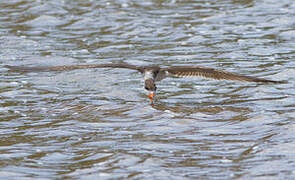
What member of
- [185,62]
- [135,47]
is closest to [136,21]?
[135,47]

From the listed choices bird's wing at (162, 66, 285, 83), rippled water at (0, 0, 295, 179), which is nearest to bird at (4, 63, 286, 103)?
bird's wing at (162, 66, 285, 83)

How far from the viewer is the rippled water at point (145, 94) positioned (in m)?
8.74

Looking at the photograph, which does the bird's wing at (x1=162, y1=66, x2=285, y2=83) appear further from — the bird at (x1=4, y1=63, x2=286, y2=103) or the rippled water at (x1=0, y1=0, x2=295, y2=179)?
the rippled water at (x1=0, y1=0, x2=295, y2=179)

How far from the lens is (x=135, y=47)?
17.7m

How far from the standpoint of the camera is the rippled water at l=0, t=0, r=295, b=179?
28.7 feet

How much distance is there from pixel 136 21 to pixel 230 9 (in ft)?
11.6

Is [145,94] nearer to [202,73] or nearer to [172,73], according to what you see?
[172,73]

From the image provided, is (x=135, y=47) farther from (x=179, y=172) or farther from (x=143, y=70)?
(x=179, y=172)

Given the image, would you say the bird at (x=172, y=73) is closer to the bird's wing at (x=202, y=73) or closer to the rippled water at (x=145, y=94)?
the bird's wing at (x=202, y=73)

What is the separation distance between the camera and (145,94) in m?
13.5

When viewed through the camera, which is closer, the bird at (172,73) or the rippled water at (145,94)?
the rippled water at (145,94)

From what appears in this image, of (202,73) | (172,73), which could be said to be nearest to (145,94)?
(172,73)

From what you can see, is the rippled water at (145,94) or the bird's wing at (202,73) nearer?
the rippled water at (145,94)

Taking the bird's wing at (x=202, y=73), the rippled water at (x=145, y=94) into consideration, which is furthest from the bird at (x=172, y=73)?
the rippled water at (x=145, y=94)
